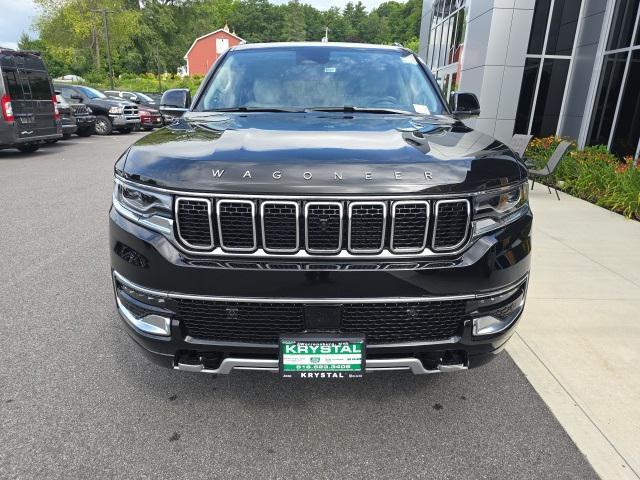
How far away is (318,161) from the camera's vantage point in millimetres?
2010

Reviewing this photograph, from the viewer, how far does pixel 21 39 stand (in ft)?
227

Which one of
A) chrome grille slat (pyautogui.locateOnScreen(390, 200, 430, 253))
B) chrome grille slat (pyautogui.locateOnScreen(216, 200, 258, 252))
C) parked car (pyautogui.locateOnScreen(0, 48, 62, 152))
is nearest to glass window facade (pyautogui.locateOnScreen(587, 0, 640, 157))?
chrome grille slat (pyautogui.locateOnScreen(390, 200, 430, 253))

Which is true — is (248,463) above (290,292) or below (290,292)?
below

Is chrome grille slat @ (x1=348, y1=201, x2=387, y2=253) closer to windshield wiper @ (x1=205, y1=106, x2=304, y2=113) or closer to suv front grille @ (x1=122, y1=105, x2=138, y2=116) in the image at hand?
windshield wiper @ (x1=205, y1=106, x2=304, y2=113)

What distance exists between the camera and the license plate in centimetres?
204

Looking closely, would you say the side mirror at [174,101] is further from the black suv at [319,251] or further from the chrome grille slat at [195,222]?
the chrome grille slat at [195,222]

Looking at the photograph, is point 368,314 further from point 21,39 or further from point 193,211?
point 21,39

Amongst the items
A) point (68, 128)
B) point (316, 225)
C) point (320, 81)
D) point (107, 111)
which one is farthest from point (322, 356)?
point (107, 111)

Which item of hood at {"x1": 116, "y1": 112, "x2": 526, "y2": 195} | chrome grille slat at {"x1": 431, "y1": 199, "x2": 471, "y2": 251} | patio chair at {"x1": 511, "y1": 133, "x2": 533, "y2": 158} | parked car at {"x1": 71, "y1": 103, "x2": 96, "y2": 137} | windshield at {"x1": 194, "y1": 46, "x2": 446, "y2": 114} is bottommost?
parked car at {"x1": 71, "y1": 103, "x2": 96, "y2": 137}

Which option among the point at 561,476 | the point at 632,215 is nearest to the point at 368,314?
the point at 561,476

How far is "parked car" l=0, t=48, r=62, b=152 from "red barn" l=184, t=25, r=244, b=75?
63.8 m

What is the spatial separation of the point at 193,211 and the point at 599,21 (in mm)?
13391

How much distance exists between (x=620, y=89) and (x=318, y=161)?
38.4 ft

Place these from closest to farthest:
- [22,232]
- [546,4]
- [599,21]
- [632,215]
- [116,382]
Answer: [116,382] < [22,232] < [632,215] < [599,21] < [546,4]
